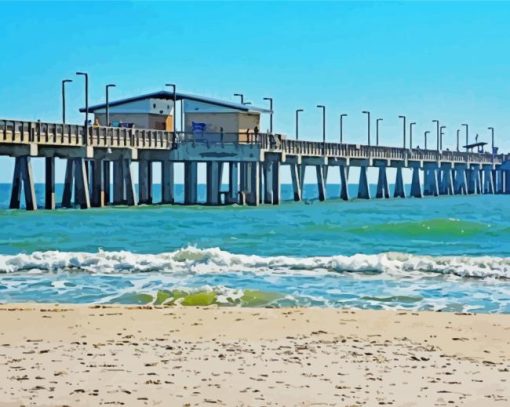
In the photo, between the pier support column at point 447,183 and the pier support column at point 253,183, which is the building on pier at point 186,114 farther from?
the pier support column at point 447,183

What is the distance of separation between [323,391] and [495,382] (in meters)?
1.43

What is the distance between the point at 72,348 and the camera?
10070mm

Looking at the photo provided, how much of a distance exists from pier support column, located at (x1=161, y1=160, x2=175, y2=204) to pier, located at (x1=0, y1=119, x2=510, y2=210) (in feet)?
0.18

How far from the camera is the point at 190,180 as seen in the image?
57.8 meters

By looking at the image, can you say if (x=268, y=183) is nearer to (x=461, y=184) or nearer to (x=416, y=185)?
(x=416, y=185)

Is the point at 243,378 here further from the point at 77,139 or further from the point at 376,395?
the point at 77,139

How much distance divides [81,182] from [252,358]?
39804 millimetres

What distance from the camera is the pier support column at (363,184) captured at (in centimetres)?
7712

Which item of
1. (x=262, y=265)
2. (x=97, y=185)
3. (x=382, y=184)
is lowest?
(x=262, y=265)

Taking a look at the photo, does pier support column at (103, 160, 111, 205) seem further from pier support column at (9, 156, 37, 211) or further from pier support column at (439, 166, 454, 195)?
pier support column at (439, 166, 454, 195)

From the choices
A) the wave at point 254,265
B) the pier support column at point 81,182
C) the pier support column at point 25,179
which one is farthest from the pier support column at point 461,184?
the wave at point 254,265

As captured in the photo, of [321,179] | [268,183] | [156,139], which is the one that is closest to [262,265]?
[156,139]

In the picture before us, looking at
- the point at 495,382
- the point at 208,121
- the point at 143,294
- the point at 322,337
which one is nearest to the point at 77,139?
the point at 208,121

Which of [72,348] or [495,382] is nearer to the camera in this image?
[495,382]
